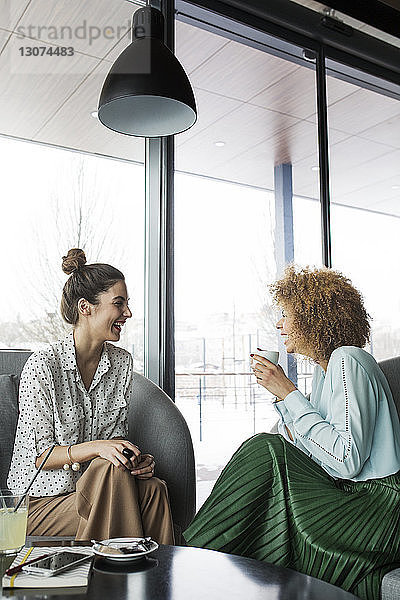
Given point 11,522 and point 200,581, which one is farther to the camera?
point 11,522

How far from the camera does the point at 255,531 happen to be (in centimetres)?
174

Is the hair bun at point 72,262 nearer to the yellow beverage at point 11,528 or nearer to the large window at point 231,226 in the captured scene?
the large window at point 231,226

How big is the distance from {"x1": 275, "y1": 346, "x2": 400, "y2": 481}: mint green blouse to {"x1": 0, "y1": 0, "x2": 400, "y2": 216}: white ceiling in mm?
1443

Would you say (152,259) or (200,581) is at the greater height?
(152,259)

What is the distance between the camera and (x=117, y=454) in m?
1.84

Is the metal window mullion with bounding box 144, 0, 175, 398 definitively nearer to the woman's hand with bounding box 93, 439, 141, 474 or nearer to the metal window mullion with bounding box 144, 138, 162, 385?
the metal window mullion with bounding box 144, 138, 162, 385

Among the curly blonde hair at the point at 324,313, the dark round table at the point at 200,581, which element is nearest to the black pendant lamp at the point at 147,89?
the curly blonde hair at the point at 324,313

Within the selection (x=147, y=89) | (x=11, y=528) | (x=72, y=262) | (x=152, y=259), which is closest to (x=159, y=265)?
(x=152, y=259)

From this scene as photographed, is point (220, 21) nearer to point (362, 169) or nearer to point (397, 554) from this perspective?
point (362, 169)

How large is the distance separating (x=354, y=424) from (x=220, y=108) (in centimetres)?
189

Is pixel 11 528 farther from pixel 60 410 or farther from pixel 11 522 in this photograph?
pixel 60 410

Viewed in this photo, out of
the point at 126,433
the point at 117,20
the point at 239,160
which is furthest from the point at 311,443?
the point at 117,20

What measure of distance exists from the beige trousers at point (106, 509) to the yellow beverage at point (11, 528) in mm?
435

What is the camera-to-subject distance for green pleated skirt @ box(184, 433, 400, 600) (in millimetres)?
1615
